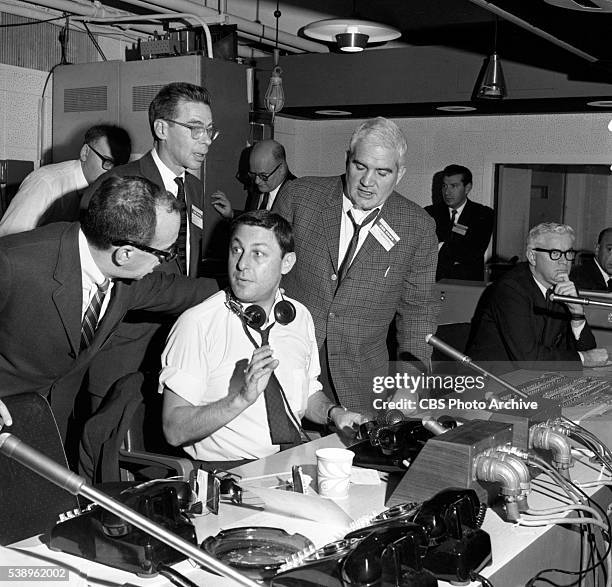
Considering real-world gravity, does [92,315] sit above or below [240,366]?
above

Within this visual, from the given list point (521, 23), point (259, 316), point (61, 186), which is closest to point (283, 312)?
point (259, 316)

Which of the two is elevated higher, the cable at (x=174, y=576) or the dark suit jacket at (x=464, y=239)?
the dark suit jacket at (x=464, y=239)

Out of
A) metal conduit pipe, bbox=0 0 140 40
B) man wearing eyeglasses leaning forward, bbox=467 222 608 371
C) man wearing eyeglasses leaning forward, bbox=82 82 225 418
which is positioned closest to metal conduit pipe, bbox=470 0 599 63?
man wearing eyeglasses leaning forward, bbox=467 222 608 371

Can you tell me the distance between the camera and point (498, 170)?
26.6ft

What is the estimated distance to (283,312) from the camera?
8.75 ft

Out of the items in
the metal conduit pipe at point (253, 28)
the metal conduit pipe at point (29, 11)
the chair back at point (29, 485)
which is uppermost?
the metal conduit pipe at point (253, 28)

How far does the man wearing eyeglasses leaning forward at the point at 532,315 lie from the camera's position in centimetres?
375

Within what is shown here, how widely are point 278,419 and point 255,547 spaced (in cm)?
93

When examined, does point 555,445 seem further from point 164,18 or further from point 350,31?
point 164,18

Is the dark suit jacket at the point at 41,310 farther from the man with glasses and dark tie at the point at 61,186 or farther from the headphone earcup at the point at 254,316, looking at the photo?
the man with glasses and dark tie at the point at 61,186

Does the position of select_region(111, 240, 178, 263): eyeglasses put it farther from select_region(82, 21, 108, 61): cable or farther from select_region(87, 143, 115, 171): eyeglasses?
select_region(82, 21, 108, 61): cable

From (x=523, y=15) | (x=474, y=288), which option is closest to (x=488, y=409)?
(x=523, y=15)

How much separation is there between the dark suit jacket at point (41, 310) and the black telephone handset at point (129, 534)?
0.91 metres

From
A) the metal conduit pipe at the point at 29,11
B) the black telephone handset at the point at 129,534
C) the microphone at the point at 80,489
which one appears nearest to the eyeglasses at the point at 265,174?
the metal conduit pipe at the point at 29,11
